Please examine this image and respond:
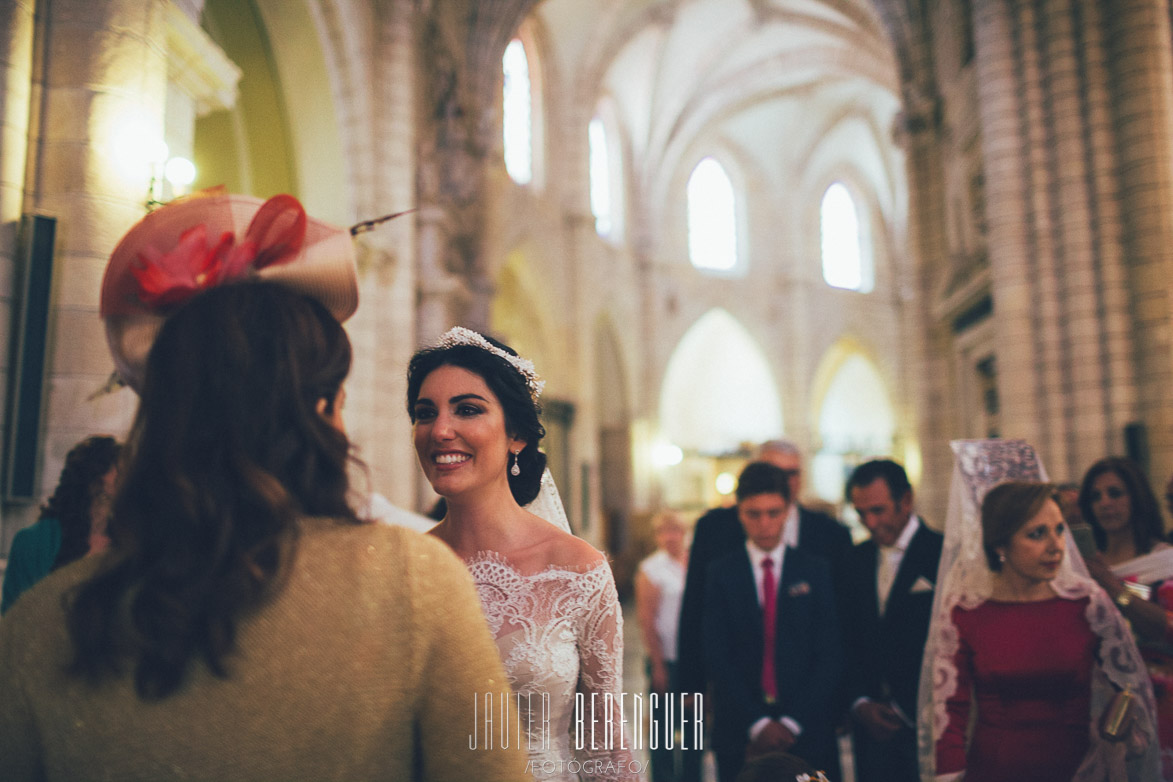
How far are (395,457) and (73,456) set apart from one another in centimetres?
546

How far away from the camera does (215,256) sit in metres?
1.16

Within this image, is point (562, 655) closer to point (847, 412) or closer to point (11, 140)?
point (11, 140)

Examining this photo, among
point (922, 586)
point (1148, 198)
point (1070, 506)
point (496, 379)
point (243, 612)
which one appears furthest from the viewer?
point (1148, 198)

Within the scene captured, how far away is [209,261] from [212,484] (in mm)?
319

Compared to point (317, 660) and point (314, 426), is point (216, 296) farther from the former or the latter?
point (317, 660)

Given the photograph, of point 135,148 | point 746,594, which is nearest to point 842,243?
point 135,148

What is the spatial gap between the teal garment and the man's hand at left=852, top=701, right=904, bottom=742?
9.65 ft

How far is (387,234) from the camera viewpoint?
8562 mm

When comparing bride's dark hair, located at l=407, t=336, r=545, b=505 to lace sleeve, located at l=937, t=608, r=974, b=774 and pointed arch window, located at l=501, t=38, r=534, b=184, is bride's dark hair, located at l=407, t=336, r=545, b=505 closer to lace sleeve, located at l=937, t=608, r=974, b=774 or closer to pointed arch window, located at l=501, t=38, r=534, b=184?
lace sleeve, located at l=937, t=608, r=974, b=774

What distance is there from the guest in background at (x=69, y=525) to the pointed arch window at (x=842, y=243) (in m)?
22.0

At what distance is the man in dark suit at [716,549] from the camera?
142 inches

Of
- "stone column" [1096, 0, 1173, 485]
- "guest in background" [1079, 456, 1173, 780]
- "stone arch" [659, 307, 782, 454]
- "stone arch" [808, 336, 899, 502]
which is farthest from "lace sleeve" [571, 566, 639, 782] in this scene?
"stone arch" [808, 336, 899, 502]

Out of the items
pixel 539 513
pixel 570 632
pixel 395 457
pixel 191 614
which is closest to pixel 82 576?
pixel 191 614

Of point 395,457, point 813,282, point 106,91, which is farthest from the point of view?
point 813,282
